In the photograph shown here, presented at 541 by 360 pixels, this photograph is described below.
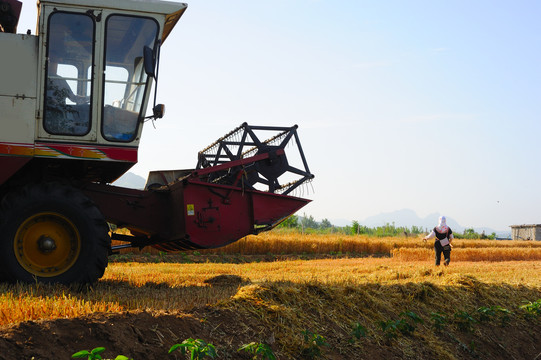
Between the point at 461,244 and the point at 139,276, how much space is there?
2132 cm

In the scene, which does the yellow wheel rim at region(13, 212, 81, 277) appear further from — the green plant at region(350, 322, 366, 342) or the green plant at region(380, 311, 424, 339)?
the green plant at region(380, 311, 424, 339)

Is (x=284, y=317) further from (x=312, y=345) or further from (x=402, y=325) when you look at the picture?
(x=402, y=325)

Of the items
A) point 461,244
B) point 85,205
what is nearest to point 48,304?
point 85,205

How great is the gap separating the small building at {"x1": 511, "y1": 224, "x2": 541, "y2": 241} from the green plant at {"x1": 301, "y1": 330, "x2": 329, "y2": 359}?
1883 inches

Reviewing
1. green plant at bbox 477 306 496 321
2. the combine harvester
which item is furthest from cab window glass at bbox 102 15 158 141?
green plant at bbox 477 306 496 321

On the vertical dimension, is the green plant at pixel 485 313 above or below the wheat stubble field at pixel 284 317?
below

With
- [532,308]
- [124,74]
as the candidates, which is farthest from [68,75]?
[532,308]

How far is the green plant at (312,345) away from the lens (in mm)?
5242

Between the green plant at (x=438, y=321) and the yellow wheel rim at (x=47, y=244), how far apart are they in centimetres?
448

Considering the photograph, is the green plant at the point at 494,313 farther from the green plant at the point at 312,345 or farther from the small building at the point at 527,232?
the small building at the point at 527,232

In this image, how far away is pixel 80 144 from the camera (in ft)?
24.5

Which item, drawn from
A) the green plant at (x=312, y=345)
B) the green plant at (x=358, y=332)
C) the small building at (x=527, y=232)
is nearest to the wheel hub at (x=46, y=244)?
the green plant at (x=312, y=345)

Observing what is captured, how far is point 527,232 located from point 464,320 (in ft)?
156

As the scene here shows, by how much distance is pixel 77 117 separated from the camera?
7.52 m
